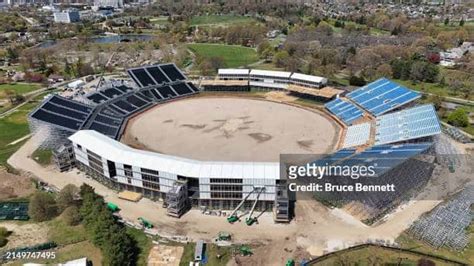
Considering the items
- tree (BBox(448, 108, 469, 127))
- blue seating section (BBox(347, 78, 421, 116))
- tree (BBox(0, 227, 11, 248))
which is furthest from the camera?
tree (BBox(448, 108, 469, 127))

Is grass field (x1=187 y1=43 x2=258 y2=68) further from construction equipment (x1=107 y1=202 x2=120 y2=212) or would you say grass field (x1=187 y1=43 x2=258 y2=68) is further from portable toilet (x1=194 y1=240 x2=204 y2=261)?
portable toilet (x1=194 y1=240 x2=204 y2=261)

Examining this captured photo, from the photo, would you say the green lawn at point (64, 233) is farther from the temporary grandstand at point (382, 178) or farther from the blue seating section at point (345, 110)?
the blue seating section at point (345, 110)

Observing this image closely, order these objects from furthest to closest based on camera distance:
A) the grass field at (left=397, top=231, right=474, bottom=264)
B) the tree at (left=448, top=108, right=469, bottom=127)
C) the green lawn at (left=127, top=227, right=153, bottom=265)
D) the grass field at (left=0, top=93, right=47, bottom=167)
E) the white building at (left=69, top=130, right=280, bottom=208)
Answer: the tree at (left=448, top=108, right=469, bottom=127)
the grass field at (left=0, top=93, right=47, bottom=167)
the white building at (left=69, top=130, right=280, bottom=208)
the green lawn at (left=127, top=227, right=153, bottom=265)
the grass field at (left=397, top=231, right=474, bottom=264)

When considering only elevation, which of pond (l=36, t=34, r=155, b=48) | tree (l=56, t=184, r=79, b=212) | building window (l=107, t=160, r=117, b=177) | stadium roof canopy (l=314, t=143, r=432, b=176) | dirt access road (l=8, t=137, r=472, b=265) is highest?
pond (l=36, t=34, r=155, b=48)

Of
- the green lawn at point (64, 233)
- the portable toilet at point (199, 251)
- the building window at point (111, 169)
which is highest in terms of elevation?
the building window at point (111, 169)

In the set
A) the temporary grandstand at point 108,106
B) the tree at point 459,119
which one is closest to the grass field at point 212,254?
the temporary grandstand at point 108,106

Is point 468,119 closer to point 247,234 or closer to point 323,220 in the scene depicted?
point 323,220

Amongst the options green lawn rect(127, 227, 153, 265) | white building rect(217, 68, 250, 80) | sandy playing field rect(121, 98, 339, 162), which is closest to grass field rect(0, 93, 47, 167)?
sandy playing field rect(121, 98, 339, 162)

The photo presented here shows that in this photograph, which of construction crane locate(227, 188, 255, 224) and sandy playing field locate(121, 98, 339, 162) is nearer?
construction crane locate(227, 188, 255, 224)
